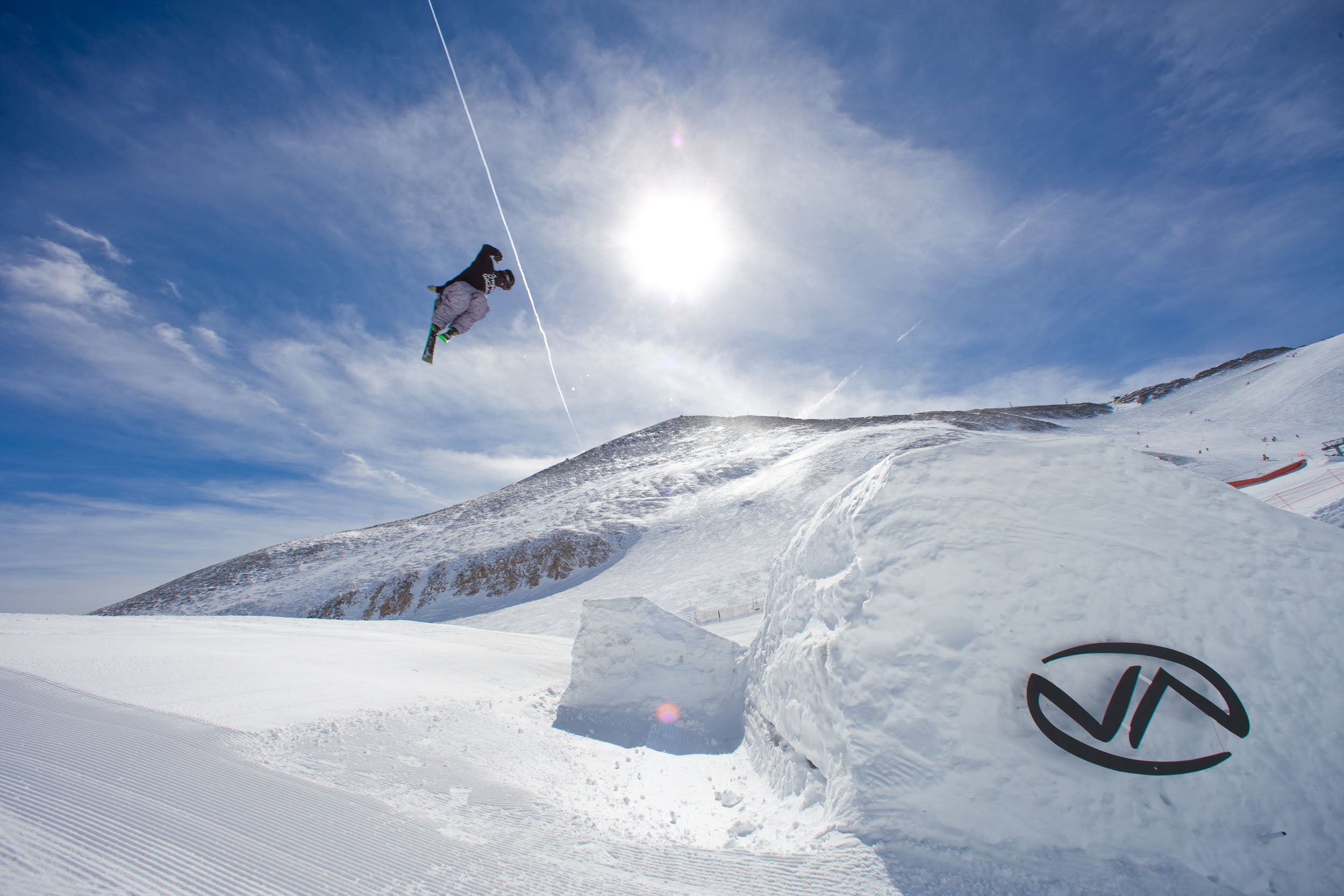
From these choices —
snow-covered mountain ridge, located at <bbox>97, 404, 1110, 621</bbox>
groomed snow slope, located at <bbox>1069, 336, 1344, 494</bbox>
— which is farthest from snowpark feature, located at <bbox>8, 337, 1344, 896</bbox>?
groomed snow slope, located at <bbox>1069, 336, 1344, 494</bbox>

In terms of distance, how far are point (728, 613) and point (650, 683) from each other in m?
15.0

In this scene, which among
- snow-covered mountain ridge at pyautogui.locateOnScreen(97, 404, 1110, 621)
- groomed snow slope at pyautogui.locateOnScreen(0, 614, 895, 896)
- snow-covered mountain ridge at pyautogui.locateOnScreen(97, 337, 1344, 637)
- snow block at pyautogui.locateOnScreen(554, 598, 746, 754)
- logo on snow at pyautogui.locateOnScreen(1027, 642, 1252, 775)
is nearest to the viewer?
groomed snow slope at pyautogui.locateOnScreen(0, 614, 895, 896)

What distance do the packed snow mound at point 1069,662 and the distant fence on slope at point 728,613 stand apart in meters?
17.4

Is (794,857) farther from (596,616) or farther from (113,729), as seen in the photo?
(596,616)

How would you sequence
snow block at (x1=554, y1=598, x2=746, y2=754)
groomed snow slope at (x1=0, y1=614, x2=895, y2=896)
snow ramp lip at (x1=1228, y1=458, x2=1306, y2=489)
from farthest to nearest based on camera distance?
snow ramp lip at (x1=1228, y1=458, x2=1306, y2=489) → snow block at (x1=554, y1=598, x2=746, y2=754) → groomed snow slope at (x1=0, y1=614, x2=895, y2=896)

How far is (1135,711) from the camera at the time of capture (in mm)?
3736

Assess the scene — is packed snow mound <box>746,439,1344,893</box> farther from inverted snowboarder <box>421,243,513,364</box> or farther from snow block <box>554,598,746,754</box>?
inverted snowboarder <box>421,243,513,364</box>

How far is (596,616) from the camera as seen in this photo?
8883mm

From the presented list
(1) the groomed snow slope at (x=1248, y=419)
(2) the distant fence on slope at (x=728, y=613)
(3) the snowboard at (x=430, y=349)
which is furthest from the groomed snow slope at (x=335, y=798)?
(1) the groomed snow slope at (x=1248, y=419)

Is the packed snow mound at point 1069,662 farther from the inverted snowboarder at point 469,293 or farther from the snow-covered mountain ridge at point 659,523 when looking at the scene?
the snow-covered mountain ridge at point 659,523

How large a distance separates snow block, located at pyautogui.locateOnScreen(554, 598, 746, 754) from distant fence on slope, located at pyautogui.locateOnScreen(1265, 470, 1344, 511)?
1997 cm

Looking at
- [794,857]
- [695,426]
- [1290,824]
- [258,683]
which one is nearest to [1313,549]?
[1290,824]

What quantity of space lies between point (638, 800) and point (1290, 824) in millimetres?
4747

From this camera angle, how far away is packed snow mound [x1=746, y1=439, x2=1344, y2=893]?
3477 mm
